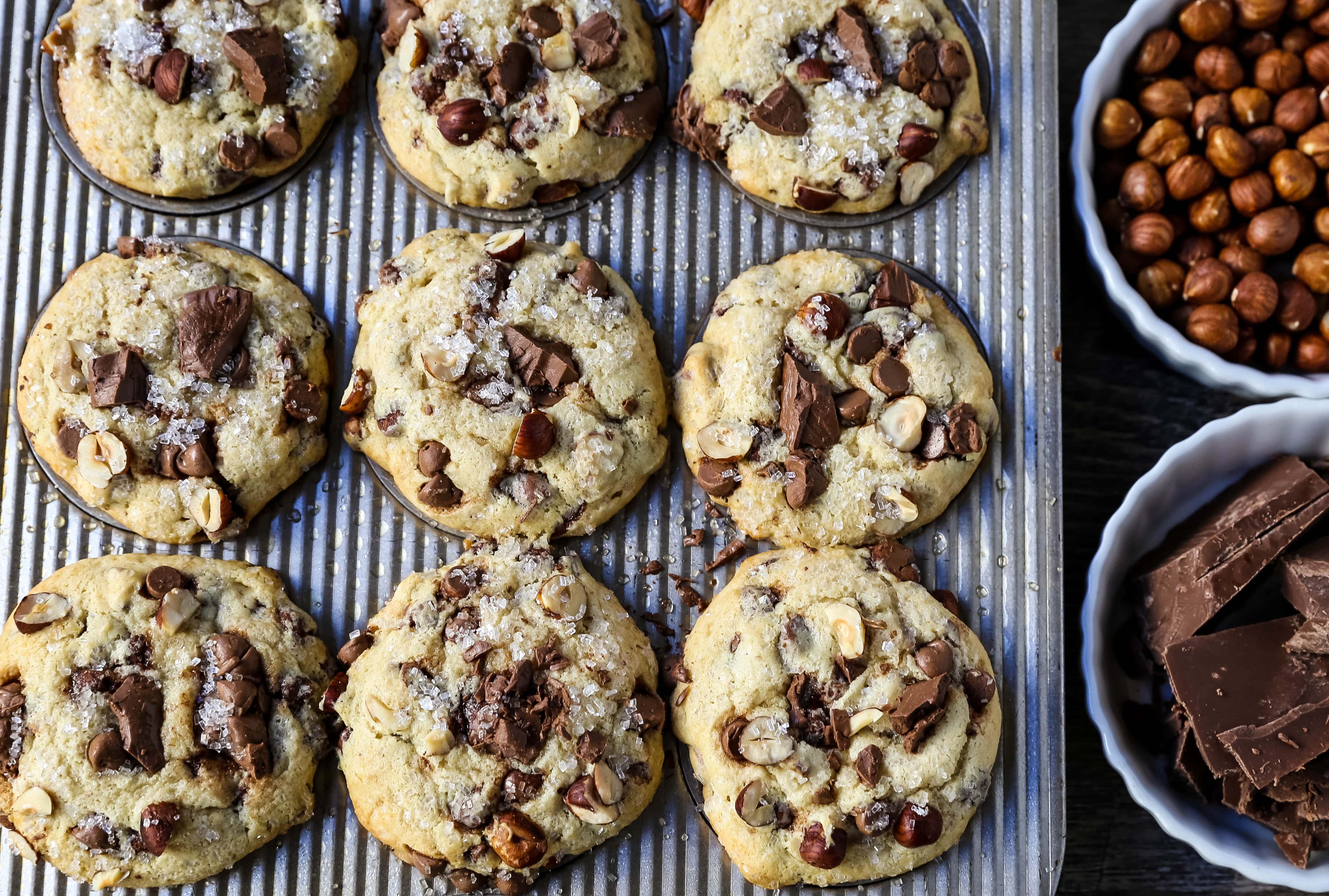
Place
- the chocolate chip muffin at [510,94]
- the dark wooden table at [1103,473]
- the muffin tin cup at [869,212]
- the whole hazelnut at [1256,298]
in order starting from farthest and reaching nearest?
1. the dark wooden table at [1103,473]
2. the whole hazelnut at [1256,298]
3. the muffin tin cup at [869,212]
4. the chocolate chip muffin at [510,94]

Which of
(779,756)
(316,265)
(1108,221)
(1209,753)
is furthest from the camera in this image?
(1108,221)

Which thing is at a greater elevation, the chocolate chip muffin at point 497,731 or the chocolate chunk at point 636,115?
the chocolate chunk at point 636,115

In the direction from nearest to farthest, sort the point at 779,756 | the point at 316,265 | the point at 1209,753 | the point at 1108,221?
the point at 779,756 → the point at 1209,753 → the point at 316,265 → the point at 1108,221

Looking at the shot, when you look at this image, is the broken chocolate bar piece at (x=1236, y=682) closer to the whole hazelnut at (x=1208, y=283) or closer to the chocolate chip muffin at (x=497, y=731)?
the whole hazelnut at (x=1208, y=283)

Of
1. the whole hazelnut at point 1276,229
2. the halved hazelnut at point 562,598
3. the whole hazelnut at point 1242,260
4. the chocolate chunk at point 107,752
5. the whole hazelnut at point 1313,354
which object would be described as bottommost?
the chocolate chunk at point 107,752

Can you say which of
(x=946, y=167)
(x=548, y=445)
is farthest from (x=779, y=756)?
(x=946, y=167)

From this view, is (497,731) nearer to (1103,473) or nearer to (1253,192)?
(1103,473)

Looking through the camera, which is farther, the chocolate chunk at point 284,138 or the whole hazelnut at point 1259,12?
the whole hazelnut at point 1259,12

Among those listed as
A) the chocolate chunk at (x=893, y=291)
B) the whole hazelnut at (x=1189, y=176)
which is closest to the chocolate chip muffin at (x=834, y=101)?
the chocolate chunk at (x=893, y=291)

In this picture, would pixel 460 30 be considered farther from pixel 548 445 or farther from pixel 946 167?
pixel 946 167
